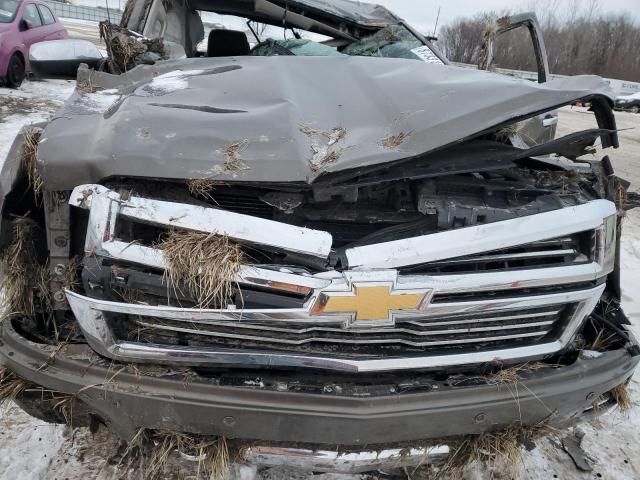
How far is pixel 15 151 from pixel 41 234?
324 millimetres

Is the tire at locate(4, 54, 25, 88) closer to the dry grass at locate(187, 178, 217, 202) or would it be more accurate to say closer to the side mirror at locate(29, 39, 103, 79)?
the side mirror at locate(29, 39, 103, 79)

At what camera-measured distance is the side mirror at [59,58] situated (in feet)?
9.19

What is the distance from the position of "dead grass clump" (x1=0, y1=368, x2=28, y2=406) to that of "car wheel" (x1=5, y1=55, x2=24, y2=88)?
30.4ft

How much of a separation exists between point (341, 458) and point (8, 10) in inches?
431

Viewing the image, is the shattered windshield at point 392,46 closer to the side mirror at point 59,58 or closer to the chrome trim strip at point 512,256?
the side mirror at point 59,58

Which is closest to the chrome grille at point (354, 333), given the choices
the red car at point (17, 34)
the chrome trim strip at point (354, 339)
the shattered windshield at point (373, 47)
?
the chrome trim strip at point (354, 339)

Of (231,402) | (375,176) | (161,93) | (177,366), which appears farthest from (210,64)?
(231,402)

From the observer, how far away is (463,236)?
5.74ft

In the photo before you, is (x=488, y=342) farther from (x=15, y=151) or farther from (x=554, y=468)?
(x=15, y=151)

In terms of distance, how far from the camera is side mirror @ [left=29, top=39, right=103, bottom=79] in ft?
9.19

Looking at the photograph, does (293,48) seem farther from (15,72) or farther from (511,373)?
(15,72)

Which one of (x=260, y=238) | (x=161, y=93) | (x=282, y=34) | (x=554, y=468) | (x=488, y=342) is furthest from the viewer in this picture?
(x=282, y=34)

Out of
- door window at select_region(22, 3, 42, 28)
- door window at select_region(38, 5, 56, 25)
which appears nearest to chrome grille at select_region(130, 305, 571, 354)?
door window at select_region(22, 3, 42, 28)

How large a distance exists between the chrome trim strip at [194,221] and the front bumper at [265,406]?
0.45 m
